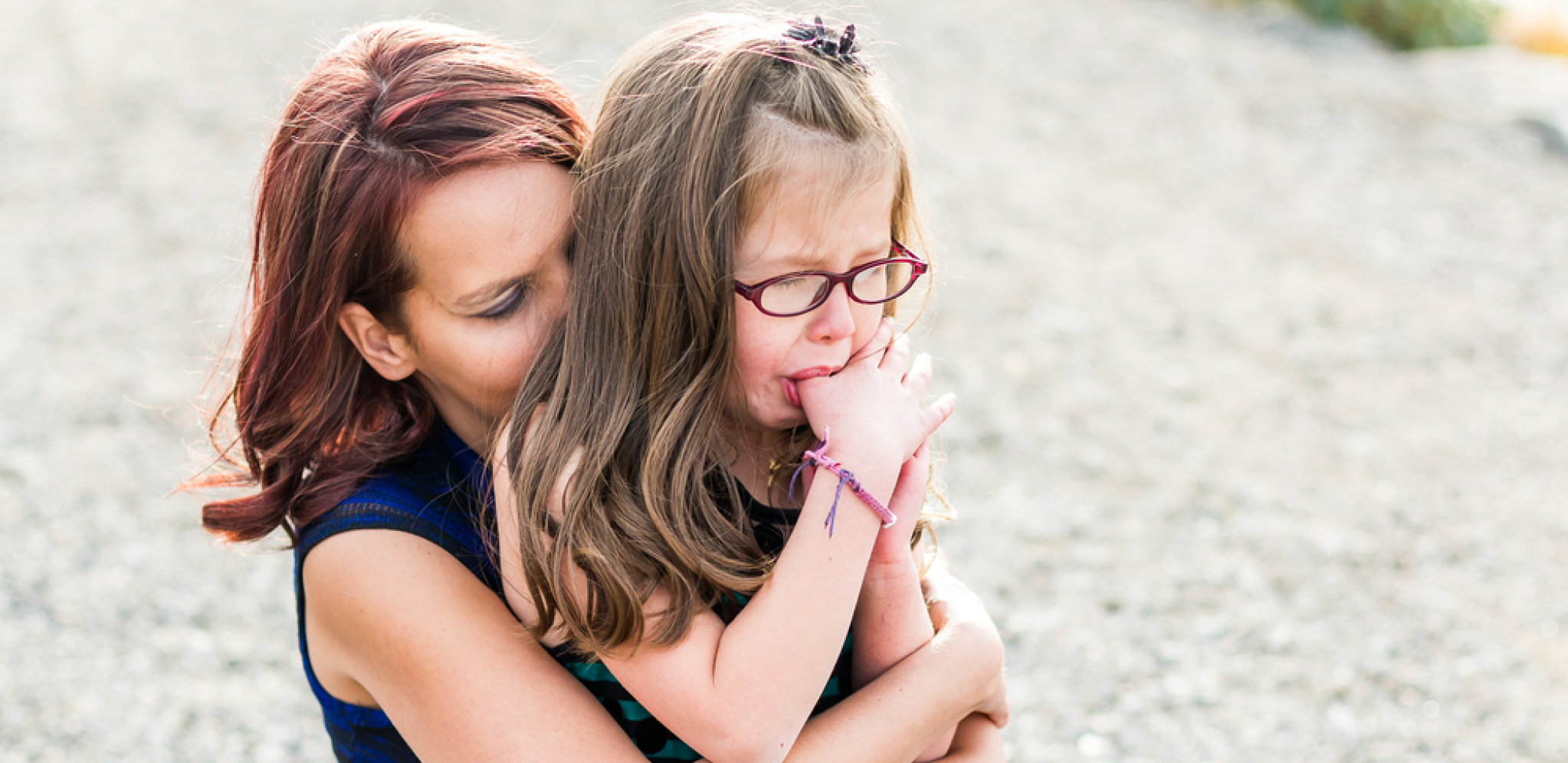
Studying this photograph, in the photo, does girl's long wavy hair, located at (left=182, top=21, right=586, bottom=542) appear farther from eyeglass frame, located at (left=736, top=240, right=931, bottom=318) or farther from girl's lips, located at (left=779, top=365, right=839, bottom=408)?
girl's lips, located at (left=779, top=365, right=839, bottom=408)

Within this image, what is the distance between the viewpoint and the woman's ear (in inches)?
82.6

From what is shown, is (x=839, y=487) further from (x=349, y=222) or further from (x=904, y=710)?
(x=349, y=222)

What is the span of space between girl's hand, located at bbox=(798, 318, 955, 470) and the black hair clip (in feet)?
1.47

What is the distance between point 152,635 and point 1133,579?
13.1 feet

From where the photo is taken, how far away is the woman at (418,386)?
191cm

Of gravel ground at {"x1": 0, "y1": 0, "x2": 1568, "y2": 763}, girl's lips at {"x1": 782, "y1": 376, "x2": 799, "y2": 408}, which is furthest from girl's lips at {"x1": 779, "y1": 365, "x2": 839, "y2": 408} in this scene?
gravel ground at {"x1": 0, "y1": 0, "x2": 1568, "y2": 763}

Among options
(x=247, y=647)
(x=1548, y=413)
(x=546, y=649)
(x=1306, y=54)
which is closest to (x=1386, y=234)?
(x=1548, y=413)

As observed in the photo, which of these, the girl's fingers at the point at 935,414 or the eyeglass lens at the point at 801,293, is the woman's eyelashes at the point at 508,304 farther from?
the girl's fingers at the point at 935,414

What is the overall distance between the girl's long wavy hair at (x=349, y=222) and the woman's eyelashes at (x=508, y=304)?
0.49 ft

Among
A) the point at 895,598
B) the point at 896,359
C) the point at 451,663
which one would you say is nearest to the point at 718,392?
the point at 896,359

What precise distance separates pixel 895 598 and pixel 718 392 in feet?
1.50

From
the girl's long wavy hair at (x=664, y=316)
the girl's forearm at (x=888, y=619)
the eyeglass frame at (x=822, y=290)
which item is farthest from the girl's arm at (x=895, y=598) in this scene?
the eyeglass frame at (x=822, y=290)

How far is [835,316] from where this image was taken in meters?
1.92

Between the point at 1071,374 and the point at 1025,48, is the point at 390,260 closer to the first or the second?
the point at 1071,374
